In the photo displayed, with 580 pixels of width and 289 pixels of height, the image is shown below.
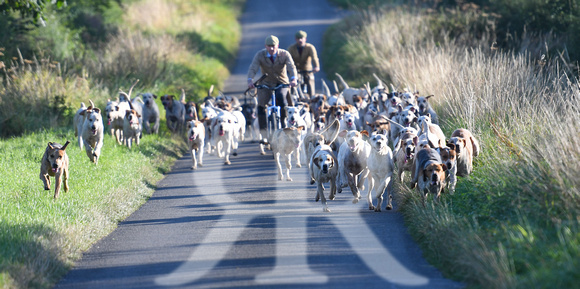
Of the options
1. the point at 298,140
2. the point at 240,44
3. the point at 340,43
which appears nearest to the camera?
the point at 298,140

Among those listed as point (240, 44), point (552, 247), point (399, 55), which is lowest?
point (240, 44)

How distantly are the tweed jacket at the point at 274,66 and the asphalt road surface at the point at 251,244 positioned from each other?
2.04 meters

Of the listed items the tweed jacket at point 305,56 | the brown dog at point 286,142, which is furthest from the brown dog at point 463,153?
the tweed jacket at point 305,56

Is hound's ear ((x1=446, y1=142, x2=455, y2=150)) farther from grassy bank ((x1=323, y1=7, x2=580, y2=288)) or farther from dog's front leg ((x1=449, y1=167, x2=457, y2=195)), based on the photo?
grassy bank ((x1=323, y1=7, x2=580, y2=288))

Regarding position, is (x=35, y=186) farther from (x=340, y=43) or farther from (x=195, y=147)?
(x=340, y=43)

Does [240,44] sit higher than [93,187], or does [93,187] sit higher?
[93,187]

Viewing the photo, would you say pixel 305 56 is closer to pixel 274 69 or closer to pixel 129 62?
pixel 274 69

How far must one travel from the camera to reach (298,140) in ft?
41.7

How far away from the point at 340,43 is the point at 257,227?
20.6m

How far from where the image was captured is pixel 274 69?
14.3m

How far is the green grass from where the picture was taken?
310 inches

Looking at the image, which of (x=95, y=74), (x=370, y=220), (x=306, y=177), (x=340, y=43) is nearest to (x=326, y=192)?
(x=306, y=177)

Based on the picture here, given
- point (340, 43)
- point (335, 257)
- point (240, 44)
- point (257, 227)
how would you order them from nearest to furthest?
point (335, 257), point (257, 227), point (340, 43), point (240, 44)

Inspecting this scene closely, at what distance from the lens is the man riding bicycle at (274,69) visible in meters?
14.0
